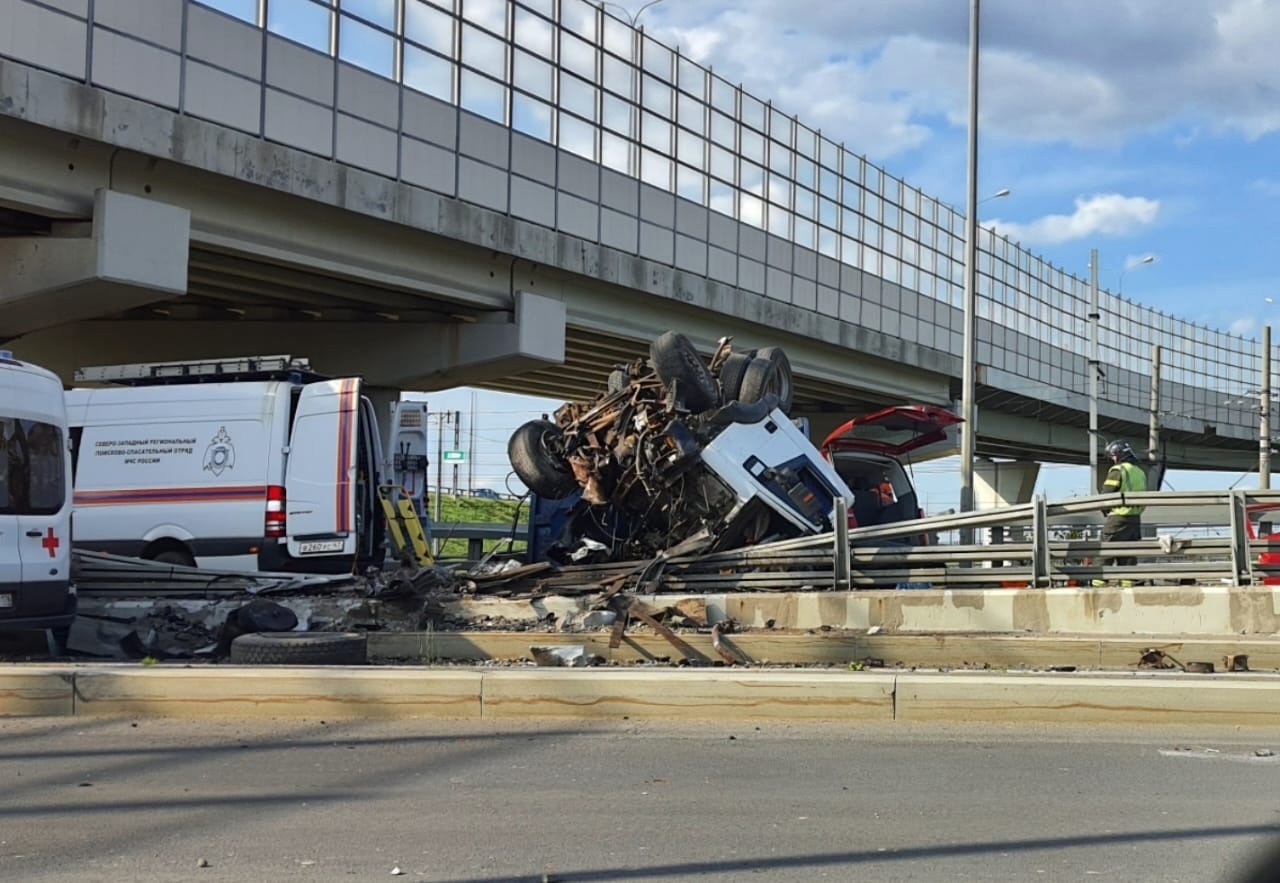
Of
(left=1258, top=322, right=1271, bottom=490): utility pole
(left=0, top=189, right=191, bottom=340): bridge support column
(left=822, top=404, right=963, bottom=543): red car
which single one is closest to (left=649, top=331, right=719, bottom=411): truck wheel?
(left=822, top=404, right=963, bottom=543): red car

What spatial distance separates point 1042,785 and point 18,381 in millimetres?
8000

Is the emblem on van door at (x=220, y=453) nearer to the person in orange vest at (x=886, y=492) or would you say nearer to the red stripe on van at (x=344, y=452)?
the red stripe on van at (x=344, y=452)

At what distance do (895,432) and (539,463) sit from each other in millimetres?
3631

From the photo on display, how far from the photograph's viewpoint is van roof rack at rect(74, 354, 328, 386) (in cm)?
1367

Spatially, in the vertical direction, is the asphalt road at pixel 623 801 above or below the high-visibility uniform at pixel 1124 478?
below

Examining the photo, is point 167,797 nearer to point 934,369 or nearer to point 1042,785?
point 1042,785

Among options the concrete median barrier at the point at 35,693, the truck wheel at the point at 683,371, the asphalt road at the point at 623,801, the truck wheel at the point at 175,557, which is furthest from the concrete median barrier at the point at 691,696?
the truck wheel at the point at 175,557

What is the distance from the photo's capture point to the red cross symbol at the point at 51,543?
32.8 ft

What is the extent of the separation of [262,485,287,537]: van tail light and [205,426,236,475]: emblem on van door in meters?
0.53

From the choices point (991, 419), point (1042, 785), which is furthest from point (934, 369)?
point (1042, 785)

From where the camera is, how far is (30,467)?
9.96m

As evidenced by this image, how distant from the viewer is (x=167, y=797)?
5578 millimetres

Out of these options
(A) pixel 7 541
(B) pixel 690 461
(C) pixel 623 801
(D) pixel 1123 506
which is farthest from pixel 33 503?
(D) pixel 1123 506

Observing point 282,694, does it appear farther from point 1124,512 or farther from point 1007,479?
point 1007,479
